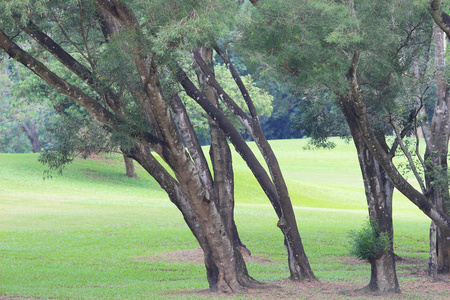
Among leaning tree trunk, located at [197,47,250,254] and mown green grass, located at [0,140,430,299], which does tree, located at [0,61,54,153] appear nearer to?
mown green grass, located at [0,140,430,299]

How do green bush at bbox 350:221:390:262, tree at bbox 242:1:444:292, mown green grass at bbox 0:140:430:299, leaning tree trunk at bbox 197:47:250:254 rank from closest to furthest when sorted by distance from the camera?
tree at bbox 242:1:444:292 → green bush at bbox 350:221:390:262 → mown green grass at bbox 0:140:430:299 → leaning tree trunk at bbox 197:47:250:254

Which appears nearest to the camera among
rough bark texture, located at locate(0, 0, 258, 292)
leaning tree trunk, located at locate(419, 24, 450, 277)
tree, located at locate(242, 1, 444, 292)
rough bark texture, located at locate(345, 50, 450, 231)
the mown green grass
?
rough bark texture, located at locate(0, 0, 258, 292)

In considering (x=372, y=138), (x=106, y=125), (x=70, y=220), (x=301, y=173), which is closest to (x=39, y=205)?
(x=70, y=220)

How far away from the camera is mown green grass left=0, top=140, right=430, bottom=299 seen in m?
13.7

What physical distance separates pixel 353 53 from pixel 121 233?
14629mm

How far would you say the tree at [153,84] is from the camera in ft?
28.2

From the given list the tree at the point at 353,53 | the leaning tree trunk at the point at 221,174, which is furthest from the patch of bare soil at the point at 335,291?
the leaning tree trunk at the point at 221,174

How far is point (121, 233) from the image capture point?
22172mm

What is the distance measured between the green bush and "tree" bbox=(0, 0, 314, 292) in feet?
6.81

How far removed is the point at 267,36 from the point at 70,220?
58.3 feet

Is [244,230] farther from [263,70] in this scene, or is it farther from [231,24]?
[231,24]

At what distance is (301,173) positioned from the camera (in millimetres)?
58812

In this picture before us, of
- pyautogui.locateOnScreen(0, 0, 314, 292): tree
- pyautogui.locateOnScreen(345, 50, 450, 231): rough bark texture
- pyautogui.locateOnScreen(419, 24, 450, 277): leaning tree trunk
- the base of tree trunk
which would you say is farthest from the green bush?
pyautogui.locateOnScreen(419, 24, 450, 277): leaning tree trunk

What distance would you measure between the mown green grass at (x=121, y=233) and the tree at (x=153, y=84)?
1636mm
